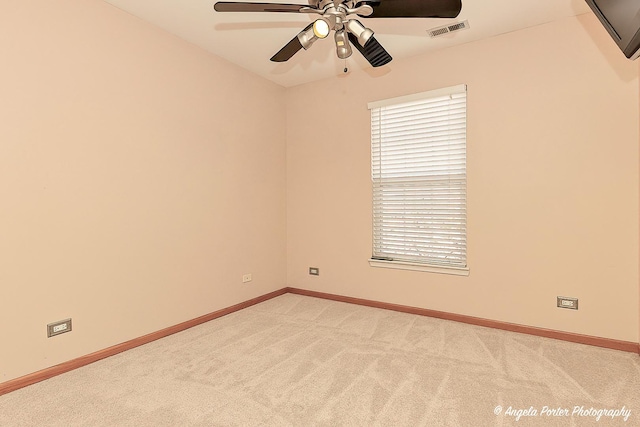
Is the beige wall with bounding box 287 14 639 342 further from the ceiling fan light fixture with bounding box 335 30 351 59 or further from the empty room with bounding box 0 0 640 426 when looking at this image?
the ceiling fan light fixture with bounding box 335 30 351 59

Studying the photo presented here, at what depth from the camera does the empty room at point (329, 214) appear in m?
2.07

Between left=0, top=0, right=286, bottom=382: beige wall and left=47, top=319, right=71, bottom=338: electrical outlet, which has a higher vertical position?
left=0, top=0, right=286, bottom=382: beige wall

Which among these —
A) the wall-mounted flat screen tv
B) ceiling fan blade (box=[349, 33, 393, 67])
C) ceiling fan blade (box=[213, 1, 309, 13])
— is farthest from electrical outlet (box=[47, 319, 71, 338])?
the wall-mounted flat screen tv

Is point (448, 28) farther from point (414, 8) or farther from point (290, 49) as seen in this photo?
point (290, 49)

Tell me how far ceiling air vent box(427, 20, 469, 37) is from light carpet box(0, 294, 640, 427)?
8.94ft

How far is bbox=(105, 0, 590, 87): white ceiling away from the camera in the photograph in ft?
8.73

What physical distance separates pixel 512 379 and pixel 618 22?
211 cm

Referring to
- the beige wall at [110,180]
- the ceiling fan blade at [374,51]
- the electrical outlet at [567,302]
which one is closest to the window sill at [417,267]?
the electrical outlet at [567,302]

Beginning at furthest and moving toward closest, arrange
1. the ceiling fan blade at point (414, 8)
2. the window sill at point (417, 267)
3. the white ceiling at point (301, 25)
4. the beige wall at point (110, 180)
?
the window sill at point (417, 267), the white ceiling at point (301, 25), the beige wall at point (110, 180), the ceiling fan blade at point (414, 8)

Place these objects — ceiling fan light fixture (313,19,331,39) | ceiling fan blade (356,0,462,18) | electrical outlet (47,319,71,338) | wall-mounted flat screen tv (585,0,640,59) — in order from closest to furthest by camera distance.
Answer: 1. wall-mounted flat screen tv (585,0,640,59)
2. ceiling fan blade (356,0,462,18)
3. ceiling fan light fixture (313,19,331,39)
4. electrical outlet (47,319,71,338)

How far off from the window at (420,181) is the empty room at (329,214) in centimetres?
2

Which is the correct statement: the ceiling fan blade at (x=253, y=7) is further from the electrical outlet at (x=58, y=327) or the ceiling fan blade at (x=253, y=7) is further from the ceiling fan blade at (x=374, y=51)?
the electrical outlet at (x=58, y=327)

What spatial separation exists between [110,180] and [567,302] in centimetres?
390

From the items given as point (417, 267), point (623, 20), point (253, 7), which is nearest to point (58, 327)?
point (253, 7)
